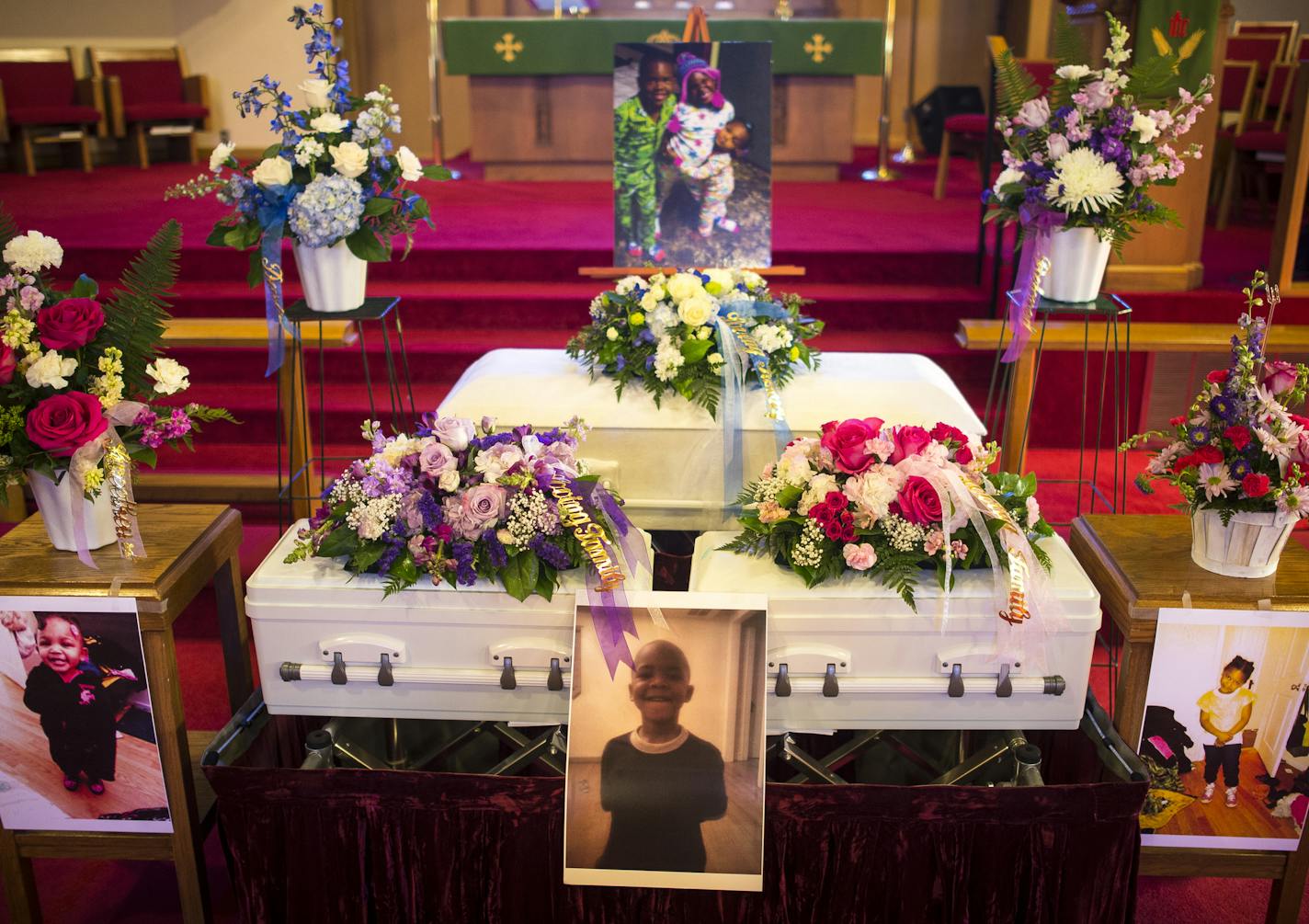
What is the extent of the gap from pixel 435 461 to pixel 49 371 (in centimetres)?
71

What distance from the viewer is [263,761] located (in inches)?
91.0

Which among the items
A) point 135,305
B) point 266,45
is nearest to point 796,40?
point 266,45

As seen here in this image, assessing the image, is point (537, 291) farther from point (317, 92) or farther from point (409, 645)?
point (409, 645)

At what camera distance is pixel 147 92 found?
9055mm

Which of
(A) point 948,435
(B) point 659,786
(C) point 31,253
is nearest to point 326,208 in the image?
(C) point 31,253

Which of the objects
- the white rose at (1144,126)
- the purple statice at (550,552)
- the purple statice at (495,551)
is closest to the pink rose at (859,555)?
the purple statice at (550,552)

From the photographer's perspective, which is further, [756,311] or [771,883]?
[756,311]

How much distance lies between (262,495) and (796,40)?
180 inches

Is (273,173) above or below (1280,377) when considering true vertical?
above

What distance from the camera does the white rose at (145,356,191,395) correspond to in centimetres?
230

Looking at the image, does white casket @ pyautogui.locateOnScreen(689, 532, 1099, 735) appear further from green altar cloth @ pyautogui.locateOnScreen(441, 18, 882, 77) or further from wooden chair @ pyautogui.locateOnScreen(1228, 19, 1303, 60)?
wooden chair @ pyautogui.locateOnScreen(1228, 19, 1303, 60)

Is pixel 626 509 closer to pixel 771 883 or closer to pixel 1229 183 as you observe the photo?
pixel 771 883

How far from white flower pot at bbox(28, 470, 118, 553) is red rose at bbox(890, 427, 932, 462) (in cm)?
153

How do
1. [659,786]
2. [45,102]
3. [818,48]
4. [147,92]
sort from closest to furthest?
[659,786]
[818,48]
[45,102]
[147,92]
